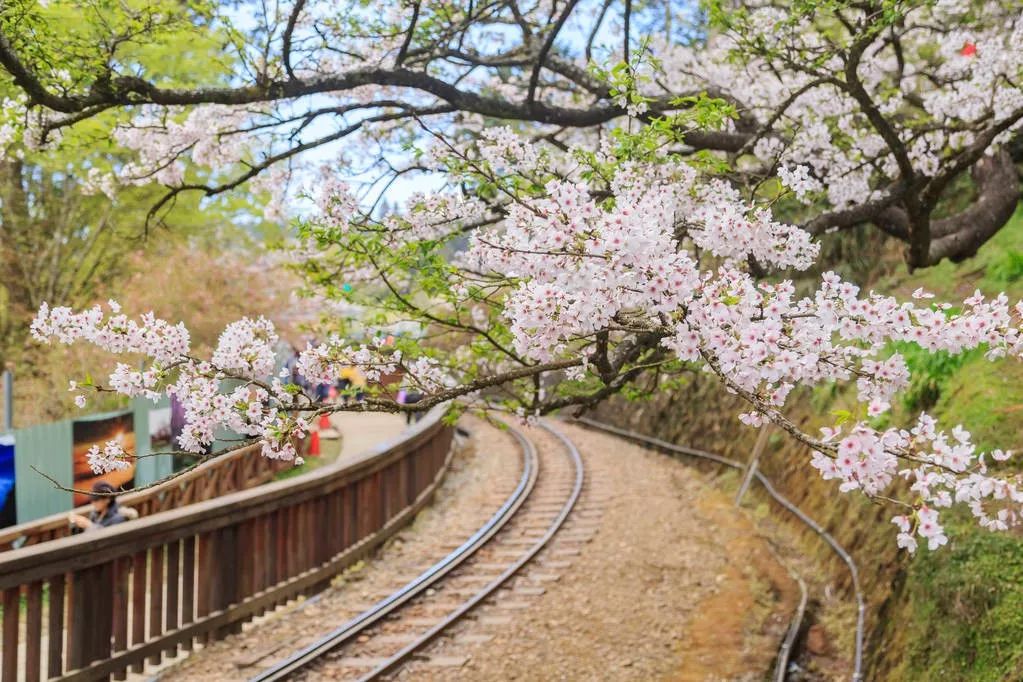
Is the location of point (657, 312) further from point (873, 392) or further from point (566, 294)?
point (873, 392)

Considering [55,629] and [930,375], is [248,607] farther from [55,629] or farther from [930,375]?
[930,375]

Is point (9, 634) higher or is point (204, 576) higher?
point (9, 634)

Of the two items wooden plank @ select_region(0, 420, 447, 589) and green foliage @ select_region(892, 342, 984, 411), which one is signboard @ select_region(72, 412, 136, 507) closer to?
wooden plank @ select_region(0, 420, 447, 589)

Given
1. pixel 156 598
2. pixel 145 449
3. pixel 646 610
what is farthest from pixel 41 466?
pixel 646 610

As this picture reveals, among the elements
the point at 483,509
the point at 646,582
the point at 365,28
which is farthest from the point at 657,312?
the point at 483,509

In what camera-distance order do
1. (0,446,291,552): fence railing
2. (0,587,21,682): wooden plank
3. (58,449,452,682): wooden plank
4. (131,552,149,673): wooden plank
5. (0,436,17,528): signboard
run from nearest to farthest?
1. (0,587,21,682): wooden plank
2. (58,449,452,682): wooden plank
3. (131,552,149,673): wooden plank
4. (0,446,291,552): fence railing
5. (0,436,17,528): signboard

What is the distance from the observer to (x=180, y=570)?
26.2 feet

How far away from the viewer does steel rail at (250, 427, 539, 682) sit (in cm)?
745

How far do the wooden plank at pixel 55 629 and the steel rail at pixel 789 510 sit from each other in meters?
4.12

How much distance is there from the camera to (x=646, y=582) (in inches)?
414

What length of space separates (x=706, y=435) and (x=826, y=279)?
49.3 ft

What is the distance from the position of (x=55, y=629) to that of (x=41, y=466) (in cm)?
444

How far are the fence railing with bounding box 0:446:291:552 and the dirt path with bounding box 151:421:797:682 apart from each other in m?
2.01

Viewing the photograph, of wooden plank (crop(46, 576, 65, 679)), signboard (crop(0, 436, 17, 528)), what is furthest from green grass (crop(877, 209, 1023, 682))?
signboard (crop(0, 436, 17, 528))
